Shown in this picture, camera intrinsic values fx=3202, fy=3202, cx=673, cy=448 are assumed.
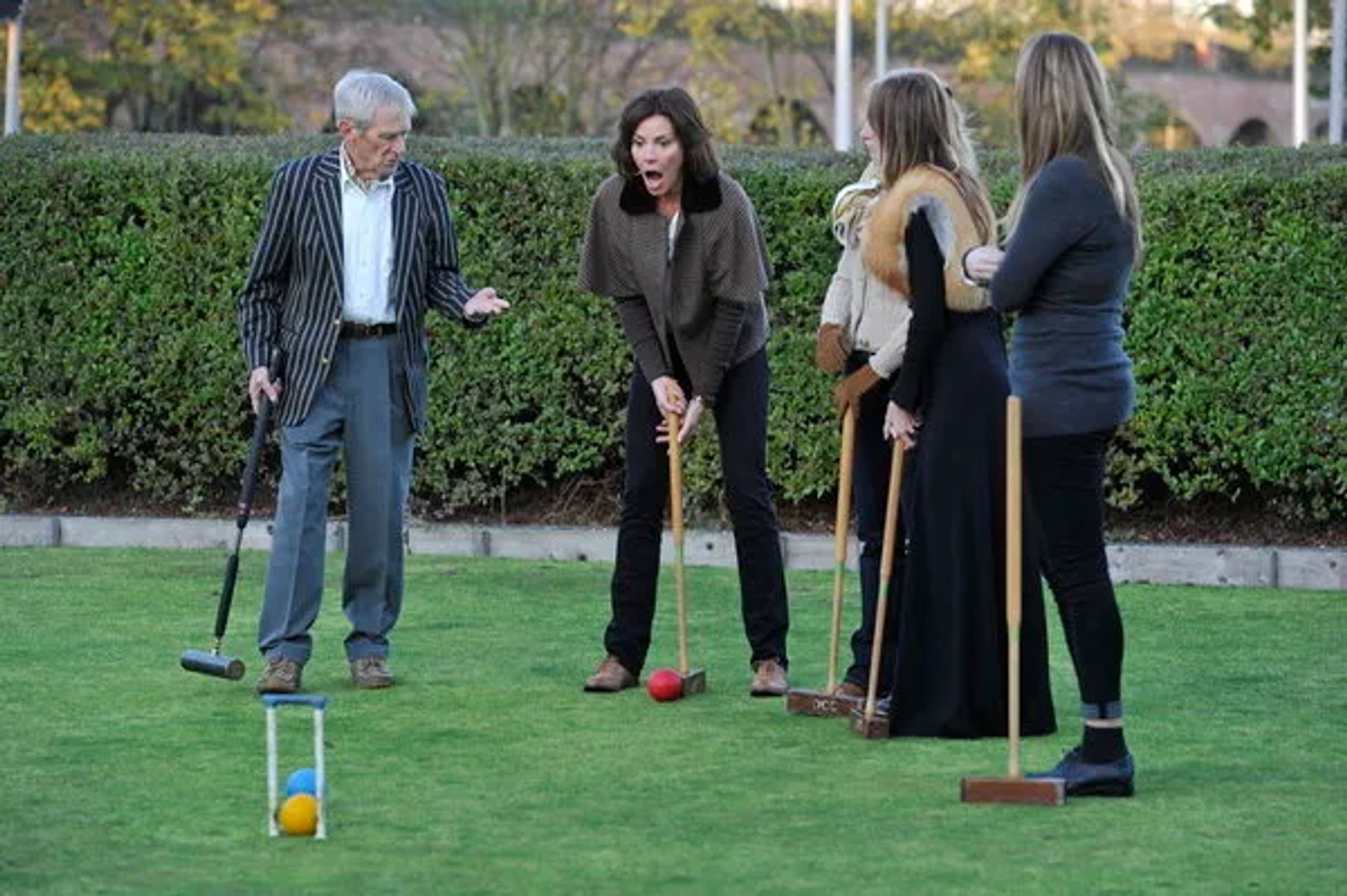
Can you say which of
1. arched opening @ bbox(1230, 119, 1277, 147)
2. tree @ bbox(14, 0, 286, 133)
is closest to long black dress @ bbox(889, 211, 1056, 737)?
tree @ bbox(14, 0, 286, 133)

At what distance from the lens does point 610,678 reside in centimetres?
965

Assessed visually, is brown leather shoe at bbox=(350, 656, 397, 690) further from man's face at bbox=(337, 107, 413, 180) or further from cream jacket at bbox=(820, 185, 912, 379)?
cream jacket at bbox=(820, 185, 912, 379)

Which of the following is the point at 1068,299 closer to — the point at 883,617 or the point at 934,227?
the point at 934,227

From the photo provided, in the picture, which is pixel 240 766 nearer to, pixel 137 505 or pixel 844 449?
pixel 844 449

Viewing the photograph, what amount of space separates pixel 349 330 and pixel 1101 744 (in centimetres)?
302

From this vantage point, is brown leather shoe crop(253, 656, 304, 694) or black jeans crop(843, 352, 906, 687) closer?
black jeans crop(843, 352, 906, 687)

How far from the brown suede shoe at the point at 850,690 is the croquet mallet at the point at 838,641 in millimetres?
21

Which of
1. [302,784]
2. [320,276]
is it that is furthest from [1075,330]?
[320,276]

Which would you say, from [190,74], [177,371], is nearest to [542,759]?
[177,371]

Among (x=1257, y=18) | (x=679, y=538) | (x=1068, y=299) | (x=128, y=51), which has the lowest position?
(x=679, y=538)

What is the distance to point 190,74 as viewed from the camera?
4038cm

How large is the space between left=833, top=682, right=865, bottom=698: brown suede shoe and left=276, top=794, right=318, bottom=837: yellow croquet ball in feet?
8.04

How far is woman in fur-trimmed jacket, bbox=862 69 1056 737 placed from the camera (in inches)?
340

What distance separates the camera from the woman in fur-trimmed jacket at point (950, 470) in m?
8.65
